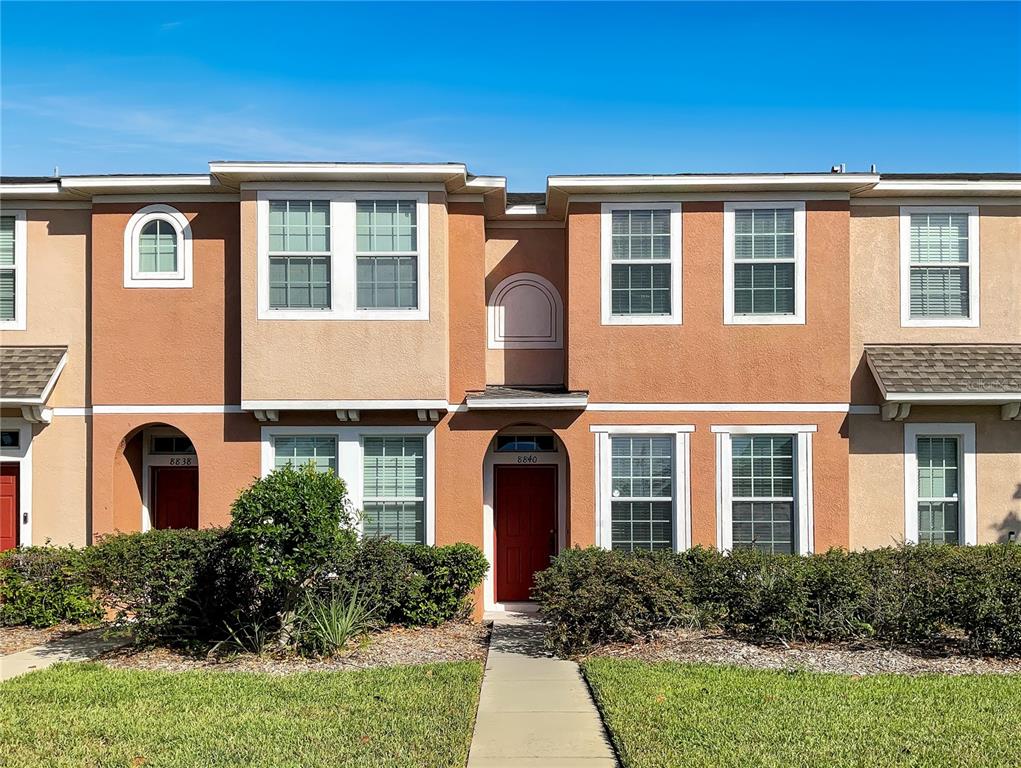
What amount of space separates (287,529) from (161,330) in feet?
16.1

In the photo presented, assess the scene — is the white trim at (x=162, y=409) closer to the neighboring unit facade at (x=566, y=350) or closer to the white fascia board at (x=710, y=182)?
the neighboring unit facade at (x=566, y=350)

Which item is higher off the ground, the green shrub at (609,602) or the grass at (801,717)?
the green shrub at (609,602)

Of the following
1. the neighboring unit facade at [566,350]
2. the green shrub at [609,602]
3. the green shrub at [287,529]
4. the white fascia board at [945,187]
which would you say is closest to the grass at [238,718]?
the green shrub at [287,529]

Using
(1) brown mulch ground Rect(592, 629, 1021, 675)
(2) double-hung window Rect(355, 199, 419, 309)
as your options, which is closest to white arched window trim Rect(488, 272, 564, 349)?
(2) double-hung window Rect(355, 199, 419, 309)

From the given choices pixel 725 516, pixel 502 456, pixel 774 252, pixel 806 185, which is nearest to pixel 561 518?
pixel 502 456

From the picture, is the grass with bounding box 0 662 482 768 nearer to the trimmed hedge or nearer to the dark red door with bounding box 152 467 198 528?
→ the trimmed hedge

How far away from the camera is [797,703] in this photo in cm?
888

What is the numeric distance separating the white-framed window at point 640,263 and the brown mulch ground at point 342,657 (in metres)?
5.04

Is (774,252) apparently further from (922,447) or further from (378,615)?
(378,615)

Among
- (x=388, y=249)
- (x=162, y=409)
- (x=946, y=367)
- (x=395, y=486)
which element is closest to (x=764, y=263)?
(x=946, y=367)

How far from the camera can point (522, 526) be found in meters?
15.0

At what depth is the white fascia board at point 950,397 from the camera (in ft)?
42.9

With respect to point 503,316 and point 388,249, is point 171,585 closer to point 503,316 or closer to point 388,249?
point 388,249

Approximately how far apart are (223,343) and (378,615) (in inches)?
183
